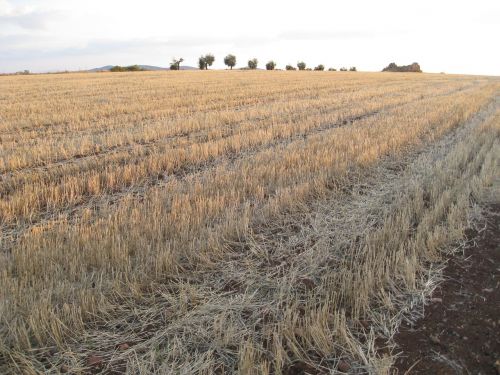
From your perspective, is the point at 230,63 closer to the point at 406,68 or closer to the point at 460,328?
the point at 406,68

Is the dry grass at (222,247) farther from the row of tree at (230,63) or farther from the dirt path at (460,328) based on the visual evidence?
the row of tree at (230,63)

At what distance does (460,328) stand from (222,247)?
2.05 meters

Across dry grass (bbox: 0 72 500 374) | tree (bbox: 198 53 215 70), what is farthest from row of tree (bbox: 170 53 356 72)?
dry grass (bbox: 0 72 500 374)

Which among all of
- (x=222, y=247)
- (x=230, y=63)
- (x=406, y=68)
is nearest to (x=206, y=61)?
(x=230, y=63)

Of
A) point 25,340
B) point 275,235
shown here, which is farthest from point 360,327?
point 25,340

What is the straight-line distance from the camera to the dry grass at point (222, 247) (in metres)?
2.49

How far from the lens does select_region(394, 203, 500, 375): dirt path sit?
2346 mm

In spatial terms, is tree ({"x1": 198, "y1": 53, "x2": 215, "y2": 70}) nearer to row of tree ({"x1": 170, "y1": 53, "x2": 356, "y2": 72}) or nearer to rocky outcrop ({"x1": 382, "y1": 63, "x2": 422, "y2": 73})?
row of tree ({"x1": 170, "y1": 53, "x2": 356, "y2": 72})

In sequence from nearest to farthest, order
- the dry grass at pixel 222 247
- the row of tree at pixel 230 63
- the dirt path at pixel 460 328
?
the dirt path at pixel 460 328 < the dry grass at pixel 222 247 < the row of tree at pixel 230 63

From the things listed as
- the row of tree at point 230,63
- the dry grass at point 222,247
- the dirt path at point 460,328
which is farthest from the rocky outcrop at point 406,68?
the dirt path at point 460,328

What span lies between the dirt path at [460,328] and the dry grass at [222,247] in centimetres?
16

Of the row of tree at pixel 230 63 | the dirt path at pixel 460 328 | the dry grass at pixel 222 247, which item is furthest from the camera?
the row of tree at pixel 230 63

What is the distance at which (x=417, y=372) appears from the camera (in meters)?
2.29

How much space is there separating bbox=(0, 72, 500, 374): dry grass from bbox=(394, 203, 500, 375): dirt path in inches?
6.3
